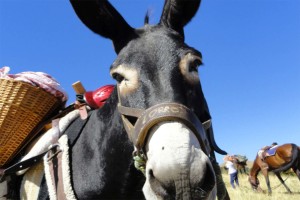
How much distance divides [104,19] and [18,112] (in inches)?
47.8

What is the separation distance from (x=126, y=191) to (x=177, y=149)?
1006 millimetres

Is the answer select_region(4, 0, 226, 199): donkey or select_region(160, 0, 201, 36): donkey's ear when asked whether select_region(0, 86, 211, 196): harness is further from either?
select_region(160, 0, 201, 36): donkey's ear

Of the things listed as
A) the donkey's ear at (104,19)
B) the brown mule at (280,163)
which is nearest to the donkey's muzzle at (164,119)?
the donkey's ear at (104,19)

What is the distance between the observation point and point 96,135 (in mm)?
2818

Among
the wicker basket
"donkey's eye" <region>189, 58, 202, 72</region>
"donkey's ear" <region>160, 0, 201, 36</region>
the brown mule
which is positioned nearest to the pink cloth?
the wicker basket

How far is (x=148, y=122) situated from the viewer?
189cm

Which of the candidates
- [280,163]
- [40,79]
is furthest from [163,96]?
[280,163]

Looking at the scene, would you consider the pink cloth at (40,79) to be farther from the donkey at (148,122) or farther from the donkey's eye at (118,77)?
the donkey's eye at (118,77)

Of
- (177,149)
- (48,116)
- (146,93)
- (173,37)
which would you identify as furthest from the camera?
(48,116)

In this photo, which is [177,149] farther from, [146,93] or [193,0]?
[193,0]

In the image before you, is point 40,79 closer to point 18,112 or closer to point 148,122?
point 18,112

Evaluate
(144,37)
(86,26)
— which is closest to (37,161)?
(86,26)

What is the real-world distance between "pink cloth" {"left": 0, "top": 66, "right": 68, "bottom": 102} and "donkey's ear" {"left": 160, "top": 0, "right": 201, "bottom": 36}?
1.31 meters

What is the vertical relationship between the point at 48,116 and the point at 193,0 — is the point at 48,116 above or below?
below
